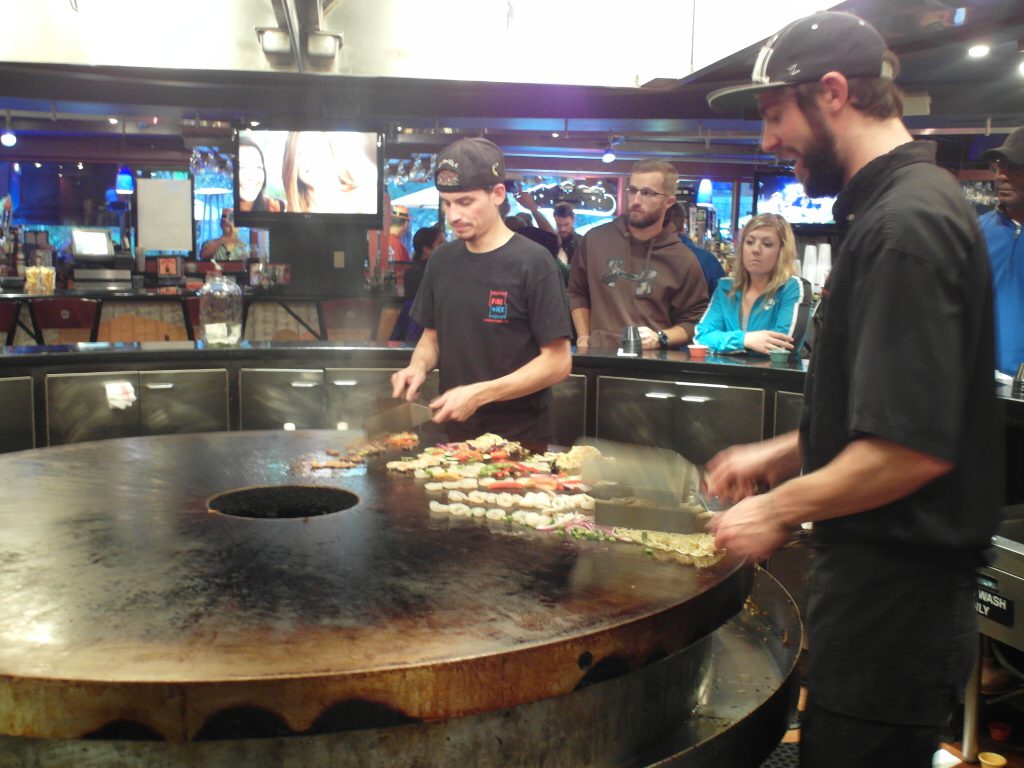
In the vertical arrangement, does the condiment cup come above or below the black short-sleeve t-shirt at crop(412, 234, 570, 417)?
below

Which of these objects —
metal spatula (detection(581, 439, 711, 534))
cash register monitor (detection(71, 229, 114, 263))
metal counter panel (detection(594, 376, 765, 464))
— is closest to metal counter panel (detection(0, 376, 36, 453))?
metal counter panel (detection(594, 376, 765, 464))

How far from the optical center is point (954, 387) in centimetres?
135

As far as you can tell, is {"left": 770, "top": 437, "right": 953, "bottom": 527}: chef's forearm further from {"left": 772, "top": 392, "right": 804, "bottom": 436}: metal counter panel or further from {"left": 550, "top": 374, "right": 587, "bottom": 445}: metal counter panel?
{"left": 550, "top": 374, "right": 587, "bottom": 445}: metal counter panel

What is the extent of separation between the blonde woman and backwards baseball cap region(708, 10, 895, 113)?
2.97 meters

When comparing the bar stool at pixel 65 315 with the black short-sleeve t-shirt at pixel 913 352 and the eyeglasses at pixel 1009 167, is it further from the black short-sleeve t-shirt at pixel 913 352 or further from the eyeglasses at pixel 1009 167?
the black short-sleeve t-shirt at pixel 913 352

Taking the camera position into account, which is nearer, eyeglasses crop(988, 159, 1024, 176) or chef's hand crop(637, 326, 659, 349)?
eyeglasses crop(988, 159, 1024, 176)

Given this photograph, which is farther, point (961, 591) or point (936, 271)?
point (961, 591)

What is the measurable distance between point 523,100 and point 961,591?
29.7 feet

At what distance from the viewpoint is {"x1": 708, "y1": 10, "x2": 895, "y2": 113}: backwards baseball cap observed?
1.50 meters

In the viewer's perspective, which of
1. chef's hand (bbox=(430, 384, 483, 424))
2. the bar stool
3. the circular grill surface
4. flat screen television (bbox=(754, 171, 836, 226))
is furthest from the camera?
flat screen television (bbox=(754, 171, 836, 226))

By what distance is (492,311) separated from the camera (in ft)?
9.92

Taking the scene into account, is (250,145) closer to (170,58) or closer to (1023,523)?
(170,58)

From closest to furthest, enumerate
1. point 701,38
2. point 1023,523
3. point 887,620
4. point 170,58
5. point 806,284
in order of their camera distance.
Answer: point 887,620 < point 1023,523 < point 701,38 < point 170,58 < point 806,284

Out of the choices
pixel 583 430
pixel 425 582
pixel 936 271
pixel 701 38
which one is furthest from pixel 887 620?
pixel 583 430
